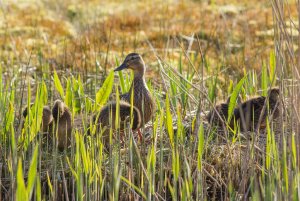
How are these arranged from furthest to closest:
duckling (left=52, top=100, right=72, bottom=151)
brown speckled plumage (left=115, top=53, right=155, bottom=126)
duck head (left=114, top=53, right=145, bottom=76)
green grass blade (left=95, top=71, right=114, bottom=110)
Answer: duck head (left=114, top=53, right=145, bottom=76) < brown speckled plumage (left=115, top=53, right=155, bottom=126) < green grass blade (left=95, top=71, right=114, bottom=110) < duckling (left=52, top=100, right=72, bottom=151)

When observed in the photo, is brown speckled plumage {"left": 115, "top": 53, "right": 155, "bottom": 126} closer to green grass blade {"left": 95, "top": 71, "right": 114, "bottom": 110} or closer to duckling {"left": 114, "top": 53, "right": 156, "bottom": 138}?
duckling {"left": 114, "top": 53, "right": 156, "bottom": 138}

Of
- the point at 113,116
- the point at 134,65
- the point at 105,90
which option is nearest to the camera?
the point at 113,116

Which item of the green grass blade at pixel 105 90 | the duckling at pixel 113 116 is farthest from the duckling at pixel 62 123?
the green grass blade at pixel 105 90

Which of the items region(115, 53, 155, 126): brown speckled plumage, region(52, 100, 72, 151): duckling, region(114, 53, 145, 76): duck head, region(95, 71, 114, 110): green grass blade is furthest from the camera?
region(114, 53, 145, 76): duck head

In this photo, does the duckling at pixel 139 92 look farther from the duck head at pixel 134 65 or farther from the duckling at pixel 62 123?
the duckling at pixel 62 123

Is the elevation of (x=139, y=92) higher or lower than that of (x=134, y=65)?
lower

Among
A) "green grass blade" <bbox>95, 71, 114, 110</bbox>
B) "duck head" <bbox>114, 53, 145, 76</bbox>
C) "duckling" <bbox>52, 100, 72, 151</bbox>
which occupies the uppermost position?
"duck head" <bbox>114, 53, 145, 76</bbox>

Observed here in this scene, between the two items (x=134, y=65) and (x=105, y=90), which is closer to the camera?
(x=105, y=90)

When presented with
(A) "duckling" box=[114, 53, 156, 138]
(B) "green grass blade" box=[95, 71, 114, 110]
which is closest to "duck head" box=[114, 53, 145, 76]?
(A) "duckling" box=[114, 53, 156, 138]

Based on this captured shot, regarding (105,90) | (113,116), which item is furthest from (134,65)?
(113,116)

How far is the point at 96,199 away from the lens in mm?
Answer: 3797

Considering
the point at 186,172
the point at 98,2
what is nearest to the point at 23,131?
the point at 186,172

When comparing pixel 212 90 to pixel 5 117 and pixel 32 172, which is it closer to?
pixel 5 117

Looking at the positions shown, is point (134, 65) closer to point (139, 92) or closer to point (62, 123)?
point (139, 92)
